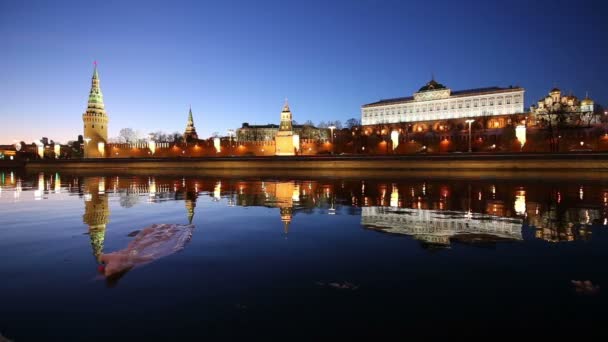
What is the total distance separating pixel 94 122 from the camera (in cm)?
8331

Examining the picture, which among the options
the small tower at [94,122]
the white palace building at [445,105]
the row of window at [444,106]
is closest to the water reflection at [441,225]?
the small tower at [94,122]

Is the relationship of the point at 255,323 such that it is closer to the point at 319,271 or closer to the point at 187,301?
the point at 187,301

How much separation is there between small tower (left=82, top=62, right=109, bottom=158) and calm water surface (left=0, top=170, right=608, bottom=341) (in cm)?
8304

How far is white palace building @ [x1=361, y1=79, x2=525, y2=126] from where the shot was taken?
97000 millimetres

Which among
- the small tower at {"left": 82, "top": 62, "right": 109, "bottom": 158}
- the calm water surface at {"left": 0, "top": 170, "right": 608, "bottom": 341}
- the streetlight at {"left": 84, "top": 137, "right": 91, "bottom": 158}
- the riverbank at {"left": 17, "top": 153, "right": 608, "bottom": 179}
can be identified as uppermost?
the small tower at {"left": 82, "top": 62, "right": 109, "bottom": 158}

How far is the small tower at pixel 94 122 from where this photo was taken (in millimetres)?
82938

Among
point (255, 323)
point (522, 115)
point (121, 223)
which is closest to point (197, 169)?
point (121, 223)

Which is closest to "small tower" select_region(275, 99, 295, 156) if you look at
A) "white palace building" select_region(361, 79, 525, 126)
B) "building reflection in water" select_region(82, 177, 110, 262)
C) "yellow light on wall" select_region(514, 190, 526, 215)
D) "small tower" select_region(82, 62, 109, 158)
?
"small tower" select_region(82, 62, 109, 158)

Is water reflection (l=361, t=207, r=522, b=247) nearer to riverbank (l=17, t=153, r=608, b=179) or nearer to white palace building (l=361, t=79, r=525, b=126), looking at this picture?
riverbank (l=17, t=153, r=608, b=179)

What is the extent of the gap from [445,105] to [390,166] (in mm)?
79488

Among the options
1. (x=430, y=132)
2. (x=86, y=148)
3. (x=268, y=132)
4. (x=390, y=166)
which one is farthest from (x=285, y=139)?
(x=268, y=132)

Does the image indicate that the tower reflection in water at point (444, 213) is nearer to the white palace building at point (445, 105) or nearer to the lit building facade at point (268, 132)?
the white palace building at point (445, 105)

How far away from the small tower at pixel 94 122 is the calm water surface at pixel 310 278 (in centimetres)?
8304

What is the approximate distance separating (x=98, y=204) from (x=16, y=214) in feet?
7.77
